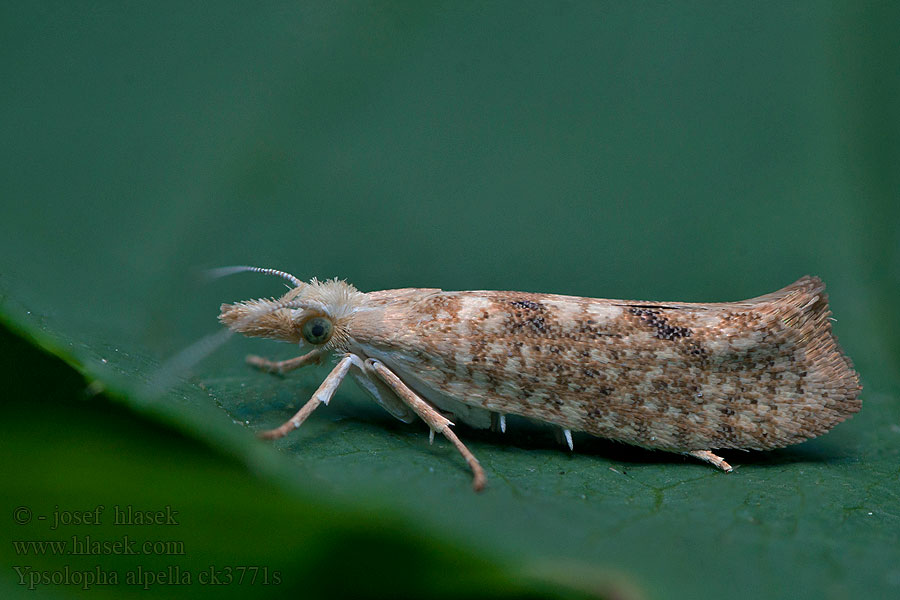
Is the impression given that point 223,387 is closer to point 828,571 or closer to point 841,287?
point 828,571

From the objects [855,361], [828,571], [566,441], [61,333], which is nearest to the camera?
[828,571]

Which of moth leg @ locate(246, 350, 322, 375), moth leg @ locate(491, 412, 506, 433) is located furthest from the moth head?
moth leg @ locate(491, 412, 506, 433)

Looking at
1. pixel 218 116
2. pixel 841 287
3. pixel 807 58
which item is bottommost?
pixel 841 287

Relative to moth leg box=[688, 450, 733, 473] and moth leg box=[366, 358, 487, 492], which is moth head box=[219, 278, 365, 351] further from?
moth leg box=[688, 450, 733, 473]

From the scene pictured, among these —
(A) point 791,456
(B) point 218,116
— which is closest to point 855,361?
(A) point 791,456

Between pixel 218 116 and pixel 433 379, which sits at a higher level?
pixel 218 116

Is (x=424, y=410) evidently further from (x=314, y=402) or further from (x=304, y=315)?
(x=304, y=315)

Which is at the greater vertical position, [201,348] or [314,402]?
[201,348]

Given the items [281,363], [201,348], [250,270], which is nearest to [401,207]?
[250,270]
